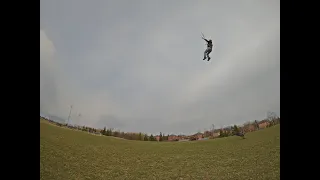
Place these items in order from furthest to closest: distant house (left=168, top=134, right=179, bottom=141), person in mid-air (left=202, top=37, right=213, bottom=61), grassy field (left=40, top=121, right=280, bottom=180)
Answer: distant house (left=168, top=134, right=179, bottom=141) → person in mid-air (left=202, top=37, right=213, bottom=61) → grassy field (left=40, top=121, right=280, bottom=180)

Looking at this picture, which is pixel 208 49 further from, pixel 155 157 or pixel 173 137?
pixel 155 157

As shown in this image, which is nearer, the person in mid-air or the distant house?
the person in mid-air

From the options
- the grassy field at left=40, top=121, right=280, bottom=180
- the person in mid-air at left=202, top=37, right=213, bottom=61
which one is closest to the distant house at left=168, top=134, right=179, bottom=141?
the grassy field at left=40, top=121, right=280, bottom=180

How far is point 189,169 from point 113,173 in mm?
2089

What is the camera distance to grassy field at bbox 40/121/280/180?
709 cm

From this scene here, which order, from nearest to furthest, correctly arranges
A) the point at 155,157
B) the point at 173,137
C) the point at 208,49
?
the point at 208,49 → the point at 155,157 → the point at 173,137

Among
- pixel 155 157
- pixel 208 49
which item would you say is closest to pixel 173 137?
pixel 155 157

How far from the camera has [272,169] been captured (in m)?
7.01

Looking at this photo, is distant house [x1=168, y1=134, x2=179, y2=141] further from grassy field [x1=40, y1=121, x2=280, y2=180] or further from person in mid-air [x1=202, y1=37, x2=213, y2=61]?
person in mid-air [x1=202, y1=37, x2=213, y2=61]

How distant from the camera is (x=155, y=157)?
7602 mm
